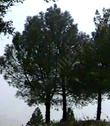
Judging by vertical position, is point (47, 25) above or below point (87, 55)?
above

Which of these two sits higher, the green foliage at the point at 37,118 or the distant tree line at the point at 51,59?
the distant tree line at the point at 51,59

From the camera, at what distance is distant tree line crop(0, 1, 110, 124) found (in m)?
49.9

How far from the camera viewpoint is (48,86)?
52250 millimetres

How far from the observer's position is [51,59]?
177ft

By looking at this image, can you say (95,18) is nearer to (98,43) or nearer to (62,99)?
(98,43)

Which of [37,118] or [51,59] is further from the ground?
[51,59]

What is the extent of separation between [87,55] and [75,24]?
36.4ft

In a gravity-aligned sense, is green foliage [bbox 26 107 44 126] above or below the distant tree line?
below

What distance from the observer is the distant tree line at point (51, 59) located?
4991cm

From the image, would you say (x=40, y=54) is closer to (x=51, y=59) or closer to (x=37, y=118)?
(x=51, y=59)

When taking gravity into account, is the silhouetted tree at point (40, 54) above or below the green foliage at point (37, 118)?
above

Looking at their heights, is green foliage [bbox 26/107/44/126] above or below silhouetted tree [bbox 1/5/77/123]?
below

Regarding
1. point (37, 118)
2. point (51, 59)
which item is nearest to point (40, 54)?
point (51, 59)

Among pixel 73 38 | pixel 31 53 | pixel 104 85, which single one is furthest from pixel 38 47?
pixel 104 85
